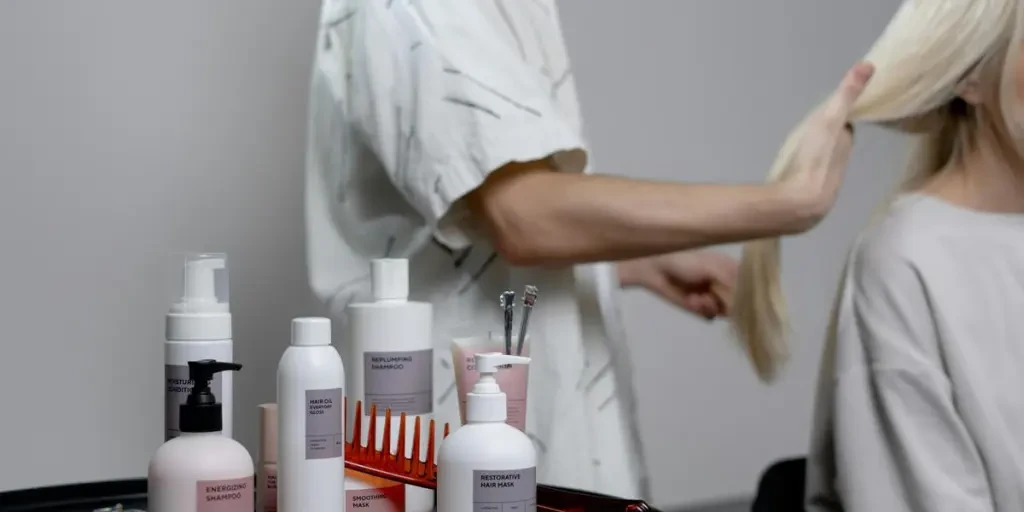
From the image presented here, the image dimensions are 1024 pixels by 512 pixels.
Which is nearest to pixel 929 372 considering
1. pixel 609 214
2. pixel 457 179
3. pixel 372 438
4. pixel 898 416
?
pixel 898 416

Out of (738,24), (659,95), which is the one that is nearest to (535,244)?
(659,95)

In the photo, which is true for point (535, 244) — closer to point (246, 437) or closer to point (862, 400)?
point (246, 437)

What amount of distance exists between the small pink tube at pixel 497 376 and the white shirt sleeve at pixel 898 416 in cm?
50

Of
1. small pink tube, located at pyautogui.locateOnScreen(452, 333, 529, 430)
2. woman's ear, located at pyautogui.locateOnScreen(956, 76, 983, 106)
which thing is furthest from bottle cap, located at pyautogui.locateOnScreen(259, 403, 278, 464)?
woman's ear, located at pyautogui.locateOnScreen(956, 76, 983, 106)

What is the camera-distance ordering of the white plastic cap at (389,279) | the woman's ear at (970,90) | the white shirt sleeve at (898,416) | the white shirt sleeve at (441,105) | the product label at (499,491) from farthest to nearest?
the woman's ear at (970,90)
the white shirt sleeve at (898,416)
the white shirt sleeve at (441,105)
the white plastic cap at (389,279)
the product label at (499,491)

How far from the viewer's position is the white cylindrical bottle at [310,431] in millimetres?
634

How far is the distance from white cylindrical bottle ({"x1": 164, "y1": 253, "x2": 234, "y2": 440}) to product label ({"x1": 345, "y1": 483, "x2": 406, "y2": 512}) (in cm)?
9

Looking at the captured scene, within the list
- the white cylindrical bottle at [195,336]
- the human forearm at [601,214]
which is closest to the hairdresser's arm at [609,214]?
the human forearm at [601,214]

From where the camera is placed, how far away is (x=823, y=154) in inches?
39.5

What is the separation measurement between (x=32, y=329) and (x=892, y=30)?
0.99 meters

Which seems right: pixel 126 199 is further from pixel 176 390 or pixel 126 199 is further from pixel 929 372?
pixel 929 372

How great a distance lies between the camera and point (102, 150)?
1173mm

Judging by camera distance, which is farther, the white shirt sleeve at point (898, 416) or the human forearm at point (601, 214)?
the white shirt sleeve at point (898, 416)

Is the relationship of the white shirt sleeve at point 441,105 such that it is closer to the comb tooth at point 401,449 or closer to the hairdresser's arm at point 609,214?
the hairdresser's arm at point 609,214
